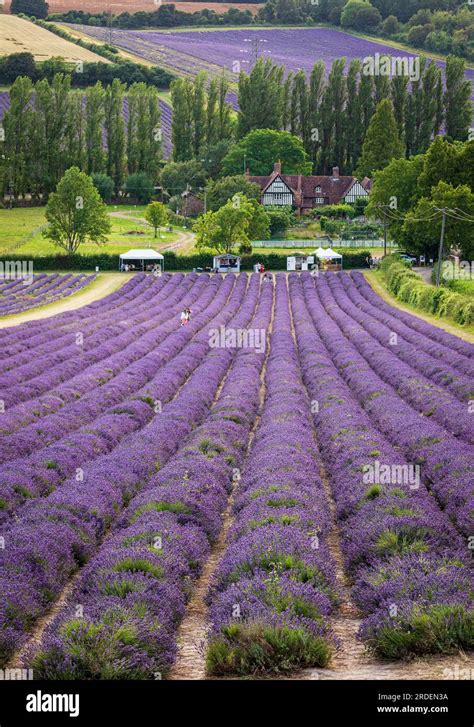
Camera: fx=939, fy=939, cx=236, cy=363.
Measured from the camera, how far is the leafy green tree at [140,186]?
111 m

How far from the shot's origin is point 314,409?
76.3 ft

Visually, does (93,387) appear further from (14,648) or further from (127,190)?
(127,190)

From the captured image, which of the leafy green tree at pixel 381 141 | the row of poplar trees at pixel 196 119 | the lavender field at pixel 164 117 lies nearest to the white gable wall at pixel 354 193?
the leafy green tree at pixel 381 141

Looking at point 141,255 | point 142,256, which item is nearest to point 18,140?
point 141,255

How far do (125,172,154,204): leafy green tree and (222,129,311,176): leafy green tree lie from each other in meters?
9.29

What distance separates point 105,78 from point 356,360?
5277 inches

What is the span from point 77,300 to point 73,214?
923 inches

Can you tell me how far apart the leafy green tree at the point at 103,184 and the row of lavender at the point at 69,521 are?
8879 centimetres

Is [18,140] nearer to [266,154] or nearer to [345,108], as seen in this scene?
[266,154]

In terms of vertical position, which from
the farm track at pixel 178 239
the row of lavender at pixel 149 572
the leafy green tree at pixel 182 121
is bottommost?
the farm track at pixel 178 239

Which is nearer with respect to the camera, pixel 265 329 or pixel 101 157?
pixel 265 329

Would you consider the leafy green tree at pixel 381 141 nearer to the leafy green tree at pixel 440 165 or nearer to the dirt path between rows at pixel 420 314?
the dirt path between rows at pixel 420 314
